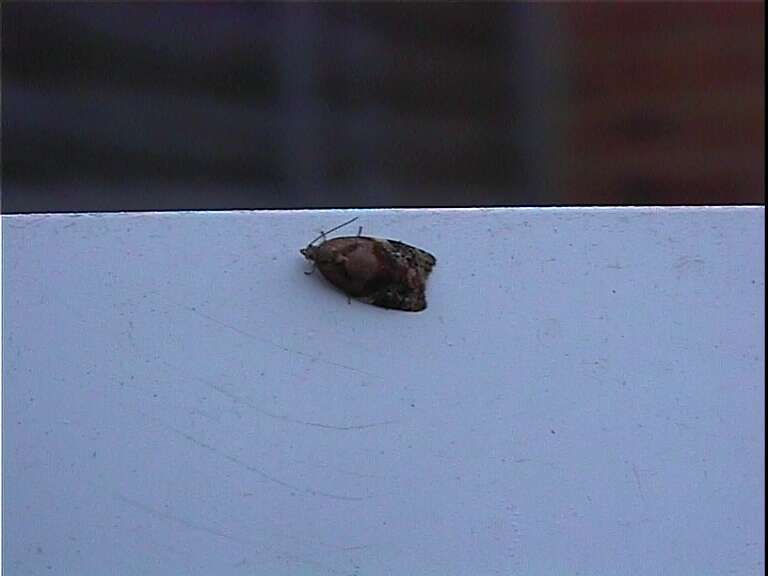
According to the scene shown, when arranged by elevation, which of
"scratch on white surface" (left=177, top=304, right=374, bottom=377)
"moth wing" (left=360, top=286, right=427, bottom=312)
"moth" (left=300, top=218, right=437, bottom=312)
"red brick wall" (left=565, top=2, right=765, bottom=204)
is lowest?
"red brick wall" (left=565, top=2, right=765, bottom=204)

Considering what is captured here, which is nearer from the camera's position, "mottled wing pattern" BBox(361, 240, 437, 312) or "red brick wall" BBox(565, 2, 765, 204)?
"mottled wing pattern" BBox(361, 240, 437, 312)

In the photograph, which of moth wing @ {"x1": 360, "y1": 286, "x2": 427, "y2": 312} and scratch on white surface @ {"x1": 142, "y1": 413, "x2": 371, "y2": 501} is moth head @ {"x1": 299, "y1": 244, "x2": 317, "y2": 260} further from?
scratch on white surface @ {"x1": 142, "y1": 413, "x2": 371, "y2": 501}

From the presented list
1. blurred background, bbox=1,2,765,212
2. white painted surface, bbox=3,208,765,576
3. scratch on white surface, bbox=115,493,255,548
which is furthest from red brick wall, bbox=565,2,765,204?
scratch on white surface, bbox=115,493,255,548

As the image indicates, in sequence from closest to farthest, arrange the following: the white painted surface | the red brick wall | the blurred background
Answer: the white painted surface → the blurred background → the red brick wall

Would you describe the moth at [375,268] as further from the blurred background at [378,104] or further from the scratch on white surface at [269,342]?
the blurred background at [378,104]

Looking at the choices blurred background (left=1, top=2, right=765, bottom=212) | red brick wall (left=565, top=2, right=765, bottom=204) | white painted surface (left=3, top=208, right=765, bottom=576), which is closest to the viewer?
white painted surface (left=3, top=208, right=765, bottom=576)

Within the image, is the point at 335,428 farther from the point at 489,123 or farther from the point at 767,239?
the point at 489,123

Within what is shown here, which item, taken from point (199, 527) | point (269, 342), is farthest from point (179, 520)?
point (269, 342)

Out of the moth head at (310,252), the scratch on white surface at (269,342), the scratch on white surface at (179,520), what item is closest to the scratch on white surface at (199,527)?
the scratch on white surface at (179,520)
